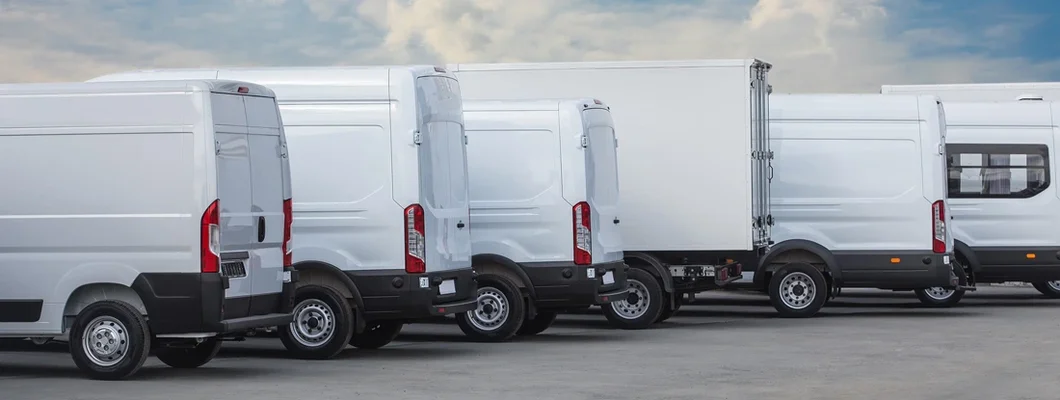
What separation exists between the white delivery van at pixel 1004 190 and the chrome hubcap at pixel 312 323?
1090cm

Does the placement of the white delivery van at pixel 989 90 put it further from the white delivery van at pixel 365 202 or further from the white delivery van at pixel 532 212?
the white delivery van at pixel 365 202

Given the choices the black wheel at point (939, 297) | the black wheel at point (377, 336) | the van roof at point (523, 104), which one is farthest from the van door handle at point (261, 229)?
the black wheel at point (939, 297)

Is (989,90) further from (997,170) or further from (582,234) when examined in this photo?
(582,234)

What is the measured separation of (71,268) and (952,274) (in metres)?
11.5

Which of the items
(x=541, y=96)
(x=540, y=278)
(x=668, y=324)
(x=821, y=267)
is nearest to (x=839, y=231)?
(x=821, y=267)

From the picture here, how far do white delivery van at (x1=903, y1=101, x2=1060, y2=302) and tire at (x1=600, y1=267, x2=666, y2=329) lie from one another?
19.7 ft

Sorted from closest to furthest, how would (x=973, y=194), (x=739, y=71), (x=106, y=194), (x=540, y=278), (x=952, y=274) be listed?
(x=106, y=194)
(x=540, y=278)
(x=739, y=71)
(x=952, y=274)
(x=973, y=194)

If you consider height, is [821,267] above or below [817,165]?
below

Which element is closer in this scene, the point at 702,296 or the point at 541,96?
the point at 541,96

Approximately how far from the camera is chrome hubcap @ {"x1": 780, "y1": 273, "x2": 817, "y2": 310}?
2005 centimetres

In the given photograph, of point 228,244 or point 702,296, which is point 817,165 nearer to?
point 702,296

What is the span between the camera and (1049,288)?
24656mm

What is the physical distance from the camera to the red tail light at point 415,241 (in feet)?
46.1

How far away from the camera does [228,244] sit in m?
12.2
